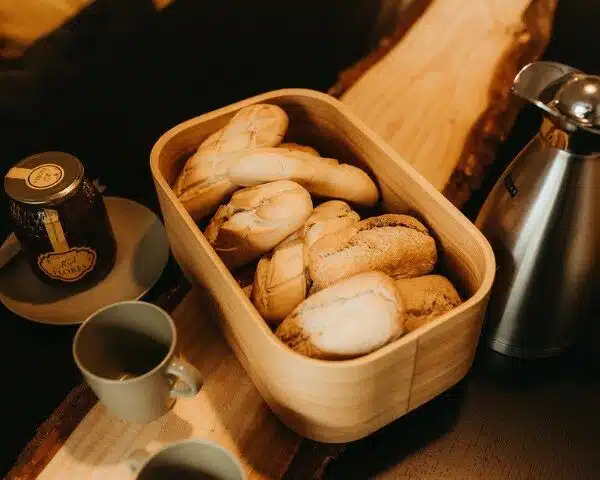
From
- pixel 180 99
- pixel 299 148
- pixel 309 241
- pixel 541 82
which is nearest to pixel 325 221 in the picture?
pixel 309 241

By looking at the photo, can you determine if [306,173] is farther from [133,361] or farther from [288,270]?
[133,361]

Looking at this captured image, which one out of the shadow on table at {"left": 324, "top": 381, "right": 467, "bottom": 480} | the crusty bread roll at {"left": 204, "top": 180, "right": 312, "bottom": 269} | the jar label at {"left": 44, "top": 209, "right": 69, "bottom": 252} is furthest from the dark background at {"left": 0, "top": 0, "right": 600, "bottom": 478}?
the crusty bread roll at {"left": 204, "top": 180, "right": 312, "bottom": 269}

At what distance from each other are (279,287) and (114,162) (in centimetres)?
45

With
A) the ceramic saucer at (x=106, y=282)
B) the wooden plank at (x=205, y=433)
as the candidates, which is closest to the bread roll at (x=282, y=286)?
the wooden plank at (x=205, y=433)

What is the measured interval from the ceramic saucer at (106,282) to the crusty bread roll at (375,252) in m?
0.29

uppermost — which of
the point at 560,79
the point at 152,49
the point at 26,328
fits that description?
the point at 560,79

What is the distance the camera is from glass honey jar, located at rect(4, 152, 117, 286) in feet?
2.21

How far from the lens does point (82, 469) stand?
60 centimetres

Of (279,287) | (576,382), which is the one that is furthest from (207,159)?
(576,382)

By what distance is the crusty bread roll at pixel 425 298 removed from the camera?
0.56 m

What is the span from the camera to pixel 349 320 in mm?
518

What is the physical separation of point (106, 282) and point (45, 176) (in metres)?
0.16

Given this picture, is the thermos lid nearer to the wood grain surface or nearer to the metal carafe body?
the metal carafe body

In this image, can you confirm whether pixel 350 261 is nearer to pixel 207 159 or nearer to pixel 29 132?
pixel 207 159
